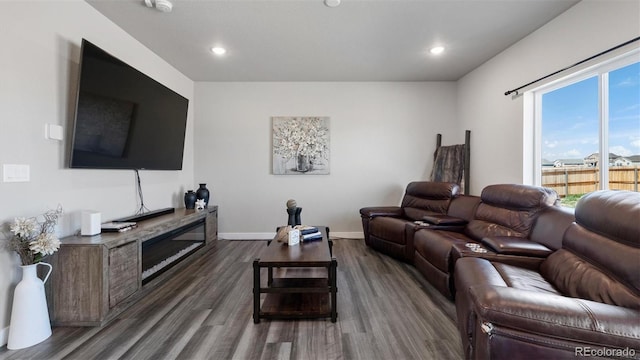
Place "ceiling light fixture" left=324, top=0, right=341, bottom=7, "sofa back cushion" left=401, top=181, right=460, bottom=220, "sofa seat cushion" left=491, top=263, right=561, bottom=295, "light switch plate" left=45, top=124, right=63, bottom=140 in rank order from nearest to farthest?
"sofa seat cushion" left=491, top=263, right=561, bottom=295 < "light switch plate" left=45, top=124, right=63, bottom=140 < "ceiling light fixture" left=324, top=0, right=341, bottom=7 < "sofa back cushion" left=401, top=181, right=460, bottom=220

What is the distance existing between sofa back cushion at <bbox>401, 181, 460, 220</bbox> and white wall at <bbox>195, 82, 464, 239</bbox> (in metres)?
0.53

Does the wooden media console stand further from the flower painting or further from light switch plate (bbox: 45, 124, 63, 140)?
the flower painting

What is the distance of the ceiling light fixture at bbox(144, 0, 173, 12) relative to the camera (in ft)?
7.55

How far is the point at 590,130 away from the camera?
2.40 m

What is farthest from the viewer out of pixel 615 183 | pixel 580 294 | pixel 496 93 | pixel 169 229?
pixel 496 93

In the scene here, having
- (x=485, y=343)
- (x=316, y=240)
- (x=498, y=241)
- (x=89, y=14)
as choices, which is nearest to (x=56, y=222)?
(x=89, y=14)

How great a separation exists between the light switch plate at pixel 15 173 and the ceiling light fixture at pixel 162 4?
1656mm

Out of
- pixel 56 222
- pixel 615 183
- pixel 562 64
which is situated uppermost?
pixel 562 64

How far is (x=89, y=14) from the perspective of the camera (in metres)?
2.42

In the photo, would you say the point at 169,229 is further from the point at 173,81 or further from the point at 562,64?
the point at 562,64

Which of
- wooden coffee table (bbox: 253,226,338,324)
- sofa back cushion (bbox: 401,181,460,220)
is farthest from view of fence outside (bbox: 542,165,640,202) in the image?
wooden coffee table (bbox: 253,226,338,324)

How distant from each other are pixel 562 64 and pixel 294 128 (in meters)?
3.35

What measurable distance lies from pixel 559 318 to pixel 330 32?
9.53 ft

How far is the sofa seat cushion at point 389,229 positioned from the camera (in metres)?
3.31
